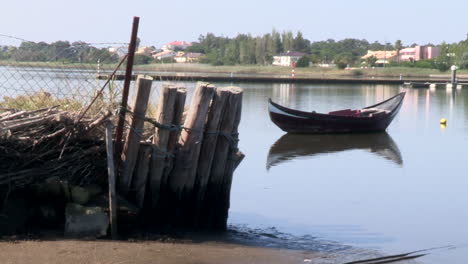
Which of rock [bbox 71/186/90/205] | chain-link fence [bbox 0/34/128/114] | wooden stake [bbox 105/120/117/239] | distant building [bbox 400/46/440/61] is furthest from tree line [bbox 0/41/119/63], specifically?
distant building [bbox 400/46/440/61]

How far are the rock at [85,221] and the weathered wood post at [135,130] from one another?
23.0 inches

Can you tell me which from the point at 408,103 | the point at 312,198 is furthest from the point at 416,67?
the point at 312,198

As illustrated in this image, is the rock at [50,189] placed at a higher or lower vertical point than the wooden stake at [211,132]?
lower

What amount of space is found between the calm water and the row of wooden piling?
217 centimetres

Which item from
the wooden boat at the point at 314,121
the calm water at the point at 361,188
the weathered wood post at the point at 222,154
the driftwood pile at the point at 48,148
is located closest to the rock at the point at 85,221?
the driftwood pile at the point at 48,148

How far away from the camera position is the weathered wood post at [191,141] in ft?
30.3

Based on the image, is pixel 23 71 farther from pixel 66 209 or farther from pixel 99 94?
pixel 66 209

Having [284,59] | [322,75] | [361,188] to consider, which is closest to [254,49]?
[284,59]

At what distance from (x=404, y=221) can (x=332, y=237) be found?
6.82ft

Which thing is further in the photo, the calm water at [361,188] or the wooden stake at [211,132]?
the calm water at [361,188]

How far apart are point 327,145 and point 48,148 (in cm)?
1711

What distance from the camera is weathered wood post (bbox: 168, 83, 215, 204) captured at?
30.3 feet

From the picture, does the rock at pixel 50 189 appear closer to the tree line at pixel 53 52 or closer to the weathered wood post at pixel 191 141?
the weathered wood post at pixel 191 141

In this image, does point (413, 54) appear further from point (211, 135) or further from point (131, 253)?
point (131, 253)
